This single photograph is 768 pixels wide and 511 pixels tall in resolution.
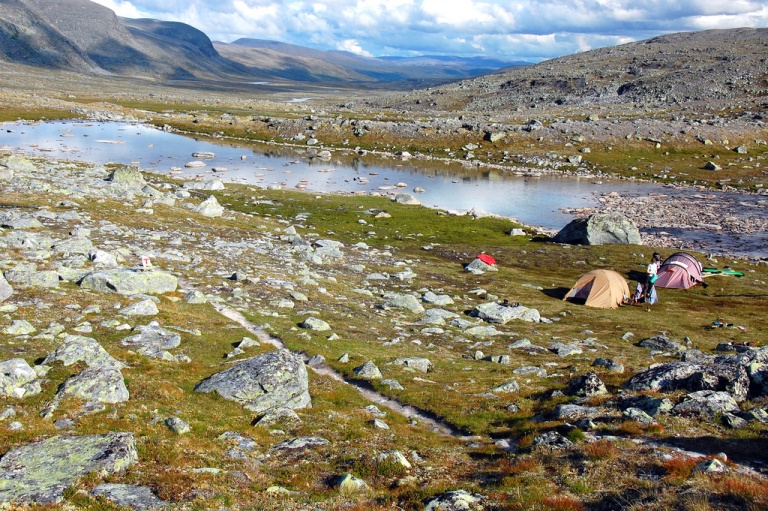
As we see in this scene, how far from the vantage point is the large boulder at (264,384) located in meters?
18.0

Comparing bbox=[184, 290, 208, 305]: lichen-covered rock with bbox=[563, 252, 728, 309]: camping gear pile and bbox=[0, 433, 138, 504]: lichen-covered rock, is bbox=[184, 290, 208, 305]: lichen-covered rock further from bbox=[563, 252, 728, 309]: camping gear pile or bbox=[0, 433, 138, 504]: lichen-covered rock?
bbox=[563, 252, 728, 309]: camping gear pile

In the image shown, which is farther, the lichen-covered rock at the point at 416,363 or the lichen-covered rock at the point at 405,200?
the lichen-covered rock at the point at 405,200

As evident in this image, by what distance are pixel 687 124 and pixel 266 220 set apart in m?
116

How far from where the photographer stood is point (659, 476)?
42.5 feet

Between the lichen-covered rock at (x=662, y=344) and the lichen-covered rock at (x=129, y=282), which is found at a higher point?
the lichen-covered rock at (x=129, y=282)

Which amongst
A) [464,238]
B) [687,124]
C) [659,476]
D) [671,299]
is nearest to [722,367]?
[659,476]

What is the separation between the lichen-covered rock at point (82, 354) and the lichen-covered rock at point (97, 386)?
0.83 meters

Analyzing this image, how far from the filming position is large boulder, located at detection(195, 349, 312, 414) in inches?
710

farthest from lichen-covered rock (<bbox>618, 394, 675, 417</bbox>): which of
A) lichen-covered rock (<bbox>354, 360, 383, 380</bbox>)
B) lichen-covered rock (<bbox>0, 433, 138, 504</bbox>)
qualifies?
lichen-covered rock (<bbox>0, 433, 138, 504</bbox>)

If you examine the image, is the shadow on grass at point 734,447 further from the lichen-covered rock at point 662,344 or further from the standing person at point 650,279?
the standing person at point 650,279

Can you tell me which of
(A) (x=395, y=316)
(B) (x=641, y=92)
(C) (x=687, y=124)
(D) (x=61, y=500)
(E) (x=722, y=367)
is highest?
(B) (x=641, y=92)

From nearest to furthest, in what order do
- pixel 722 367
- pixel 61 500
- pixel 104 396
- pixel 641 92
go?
pixel 61 500
pixel 104 396
pixel 722 367
pixel 641 92

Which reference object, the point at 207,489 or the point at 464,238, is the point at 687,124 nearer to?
the point at 464,238

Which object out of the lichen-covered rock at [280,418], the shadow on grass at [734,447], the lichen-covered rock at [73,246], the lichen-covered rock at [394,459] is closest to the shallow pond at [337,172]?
the lichen-covered rock at [73,246]
